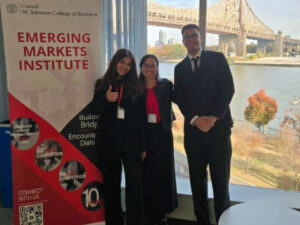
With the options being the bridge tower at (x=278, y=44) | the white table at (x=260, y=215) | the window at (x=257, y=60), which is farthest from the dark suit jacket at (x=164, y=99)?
the bridge tower at (x=278, y=44)

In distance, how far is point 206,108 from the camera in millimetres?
1990

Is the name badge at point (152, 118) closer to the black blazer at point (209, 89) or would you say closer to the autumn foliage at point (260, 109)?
the black blazer at point (209, 89)

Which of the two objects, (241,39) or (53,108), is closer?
(53,108)

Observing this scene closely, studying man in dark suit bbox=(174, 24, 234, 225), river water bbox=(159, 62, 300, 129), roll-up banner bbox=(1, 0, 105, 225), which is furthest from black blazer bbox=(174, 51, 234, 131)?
roll-up banner bbox=(1, 0, 105, 225)

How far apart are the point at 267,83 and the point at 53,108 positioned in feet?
6.24

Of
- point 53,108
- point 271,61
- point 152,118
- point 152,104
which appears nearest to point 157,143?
point 152,118

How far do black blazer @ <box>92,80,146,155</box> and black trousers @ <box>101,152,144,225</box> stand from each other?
0.07 metres

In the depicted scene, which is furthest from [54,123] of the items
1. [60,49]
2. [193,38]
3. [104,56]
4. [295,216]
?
[295,216]

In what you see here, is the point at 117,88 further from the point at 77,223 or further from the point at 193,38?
the point at 77,223

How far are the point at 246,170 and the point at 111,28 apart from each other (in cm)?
194

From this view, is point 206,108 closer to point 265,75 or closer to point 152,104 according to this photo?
point 152,104

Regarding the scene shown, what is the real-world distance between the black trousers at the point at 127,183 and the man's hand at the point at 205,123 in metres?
0.50

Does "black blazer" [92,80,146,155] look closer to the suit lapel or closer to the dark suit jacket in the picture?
the dark suit jacket

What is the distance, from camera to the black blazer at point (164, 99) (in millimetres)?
2098
